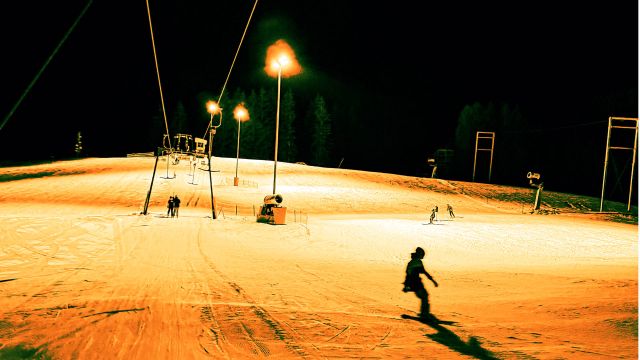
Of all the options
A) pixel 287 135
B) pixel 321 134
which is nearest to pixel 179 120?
pixel 287 135

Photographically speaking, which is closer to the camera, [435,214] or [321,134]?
[435,214]

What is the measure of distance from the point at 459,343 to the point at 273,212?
1471 centimetres

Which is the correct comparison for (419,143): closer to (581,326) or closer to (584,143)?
(584,143)

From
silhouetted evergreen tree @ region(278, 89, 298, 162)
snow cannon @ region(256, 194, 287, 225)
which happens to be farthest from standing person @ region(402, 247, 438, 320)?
silhouetted evergreen tree @ region(278, 89, 298, 162)

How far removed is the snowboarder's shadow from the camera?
6.73m

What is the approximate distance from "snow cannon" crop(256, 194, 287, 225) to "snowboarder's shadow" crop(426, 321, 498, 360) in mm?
13882

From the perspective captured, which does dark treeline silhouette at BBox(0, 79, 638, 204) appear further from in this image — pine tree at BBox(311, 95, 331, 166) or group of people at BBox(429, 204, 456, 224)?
group of people at BBox(429, 204, 456, 224)

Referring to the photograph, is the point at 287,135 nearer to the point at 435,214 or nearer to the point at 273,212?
the point at 435,214

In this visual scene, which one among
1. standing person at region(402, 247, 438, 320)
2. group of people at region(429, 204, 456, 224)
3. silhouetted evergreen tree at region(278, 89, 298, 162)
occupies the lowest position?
group of people at region(429, 204, 456, 224)

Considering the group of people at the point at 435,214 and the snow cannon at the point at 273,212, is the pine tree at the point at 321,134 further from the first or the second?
the snow cannon at the point at 273,212

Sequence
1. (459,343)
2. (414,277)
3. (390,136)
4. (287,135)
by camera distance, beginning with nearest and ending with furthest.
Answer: (459,343)
(414,277)
(287,135)
(390,136)

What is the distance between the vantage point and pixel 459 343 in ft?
23.5

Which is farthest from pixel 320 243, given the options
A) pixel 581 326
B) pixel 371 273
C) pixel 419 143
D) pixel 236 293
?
pixel 419 143

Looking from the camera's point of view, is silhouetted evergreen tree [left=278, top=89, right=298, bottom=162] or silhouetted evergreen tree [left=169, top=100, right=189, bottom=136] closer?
silhouetted evergreen tree [left=278, top=89, right=298, bottom=162]
